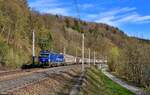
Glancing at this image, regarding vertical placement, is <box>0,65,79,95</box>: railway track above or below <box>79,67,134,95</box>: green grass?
above

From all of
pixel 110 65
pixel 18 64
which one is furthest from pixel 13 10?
pixel 110 65

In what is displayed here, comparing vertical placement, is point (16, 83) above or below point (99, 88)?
above

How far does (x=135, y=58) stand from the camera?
7450 cm

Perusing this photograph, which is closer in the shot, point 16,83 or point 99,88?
point 16,83

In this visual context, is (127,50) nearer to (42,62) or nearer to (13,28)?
(42,62)

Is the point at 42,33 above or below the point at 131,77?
above

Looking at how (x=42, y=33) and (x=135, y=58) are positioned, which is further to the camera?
(x=42, y=33)

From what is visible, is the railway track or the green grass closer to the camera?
the railway track


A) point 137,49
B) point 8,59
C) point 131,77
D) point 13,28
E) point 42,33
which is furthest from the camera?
point 42,33

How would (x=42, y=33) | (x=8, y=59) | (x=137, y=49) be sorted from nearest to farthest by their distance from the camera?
(x=8, y=59) → (x=137, y=49) → (x=42, y=33)

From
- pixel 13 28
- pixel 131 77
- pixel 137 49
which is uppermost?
pixel 13 28

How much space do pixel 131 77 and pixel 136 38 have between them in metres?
8.94

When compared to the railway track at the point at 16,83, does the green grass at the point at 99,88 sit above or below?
below

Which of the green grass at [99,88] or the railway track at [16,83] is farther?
the green grass at [99,88]
